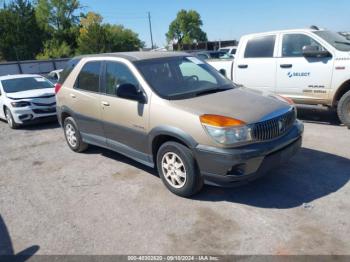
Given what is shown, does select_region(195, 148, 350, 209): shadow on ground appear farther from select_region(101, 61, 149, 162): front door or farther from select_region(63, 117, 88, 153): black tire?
select_region(63, 117, 88, 153): black tire

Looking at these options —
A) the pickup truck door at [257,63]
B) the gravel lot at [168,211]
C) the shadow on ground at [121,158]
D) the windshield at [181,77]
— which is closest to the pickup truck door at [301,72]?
the pickup truck door at [257,63]

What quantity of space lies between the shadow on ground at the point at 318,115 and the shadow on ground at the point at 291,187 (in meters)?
2.57

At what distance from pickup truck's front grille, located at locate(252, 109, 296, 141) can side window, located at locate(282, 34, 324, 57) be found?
3.35 metres

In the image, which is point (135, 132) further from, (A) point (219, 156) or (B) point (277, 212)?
(B) point (277, 212)

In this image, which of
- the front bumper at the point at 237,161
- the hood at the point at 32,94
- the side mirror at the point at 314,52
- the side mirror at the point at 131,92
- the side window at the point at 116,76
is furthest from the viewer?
the hood at the point at 32,94

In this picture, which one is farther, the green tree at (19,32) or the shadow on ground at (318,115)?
the green tree at (19,32)

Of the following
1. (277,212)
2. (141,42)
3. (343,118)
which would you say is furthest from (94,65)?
(141,42)

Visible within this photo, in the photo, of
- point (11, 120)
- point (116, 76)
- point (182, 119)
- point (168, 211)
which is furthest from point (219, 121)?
point (11, 120)

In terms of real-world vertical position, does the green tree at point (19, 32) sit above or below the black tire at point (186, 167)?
above

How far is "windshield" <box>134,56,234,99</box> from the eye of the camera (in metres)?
4.41

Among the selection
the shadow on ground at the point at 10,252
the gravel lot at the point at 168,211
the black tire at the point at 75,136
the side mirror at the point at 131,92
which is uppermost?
the side mirror at the point at 131,92

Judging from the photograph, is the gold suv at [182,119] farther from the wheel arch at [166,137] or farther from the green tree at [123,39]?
the green tree at [123,39]

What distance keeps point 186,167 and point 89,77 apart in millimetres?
2537

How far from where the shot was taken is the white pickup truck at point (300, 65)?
6.52 m
